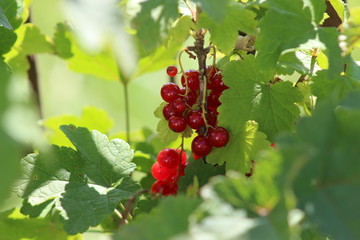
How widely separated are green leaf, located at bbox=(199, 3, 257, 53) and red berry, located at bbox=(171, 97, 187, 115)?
131 millimetres

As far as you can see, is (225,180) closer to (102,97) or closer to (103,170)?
(103,170)

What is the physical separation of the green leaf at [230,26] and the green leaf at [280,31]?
3cm

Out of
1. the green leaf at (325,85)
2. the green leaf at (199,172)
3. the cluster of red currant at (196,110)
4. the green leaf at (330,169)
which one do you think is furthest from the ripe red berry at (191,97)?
the green leaf at (330,169)

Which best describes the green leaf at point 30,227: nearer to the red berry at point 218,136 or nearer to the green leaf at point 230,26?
the red berry at point 218,136

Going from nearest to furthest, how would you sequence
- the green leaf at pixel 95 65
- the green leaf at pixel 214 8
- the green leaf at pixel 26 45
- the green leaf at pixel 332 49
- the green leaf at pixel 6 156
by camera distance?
the green leaf at pixel 6 156
the green leaf at pixel 214 8
the green leaf at pixel 332 49
the green leaf at pixel 26 45
the green leaf at pixel 95 65

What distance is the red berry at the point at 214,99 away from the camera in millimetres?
889

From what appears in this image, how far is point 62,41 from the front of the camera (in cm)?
120

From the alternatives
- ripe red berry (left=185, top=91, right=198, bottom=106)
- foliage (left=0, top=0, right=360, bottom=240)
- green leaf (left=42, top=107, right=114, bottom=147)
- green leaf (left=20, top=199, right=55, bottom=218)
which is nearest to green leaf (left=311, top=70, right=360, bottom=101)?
foliage (left=0, top=0, right=360, bottom=240)

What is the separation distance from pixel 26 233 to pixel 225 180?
0.55 metres

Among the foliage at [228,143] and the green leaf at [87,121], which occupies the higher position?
the foliage at [228,143]

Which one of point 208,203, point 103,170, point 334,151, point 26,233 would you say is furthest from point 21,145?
point 26,233

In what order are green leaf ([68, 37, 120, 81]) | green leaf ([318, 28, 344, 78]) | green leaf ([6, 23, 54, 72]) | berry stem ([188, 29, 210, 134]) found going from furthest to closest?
1. green leaf ([68, 37, 120, 81])
2. green leaf ([6, 23, 54, 72])
3. berry stem ([188, 29, 210, 134])
4. green leaf ([318, 28, 344, 78])

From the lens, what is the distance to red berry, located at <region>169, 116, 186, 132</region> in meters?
Result: 0.86

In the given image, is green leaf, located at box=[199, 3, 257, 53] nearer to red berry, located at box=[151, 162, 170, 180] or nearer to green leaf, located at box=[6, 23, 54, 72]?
red berry, located at box=[151, 162, 170, 180]
